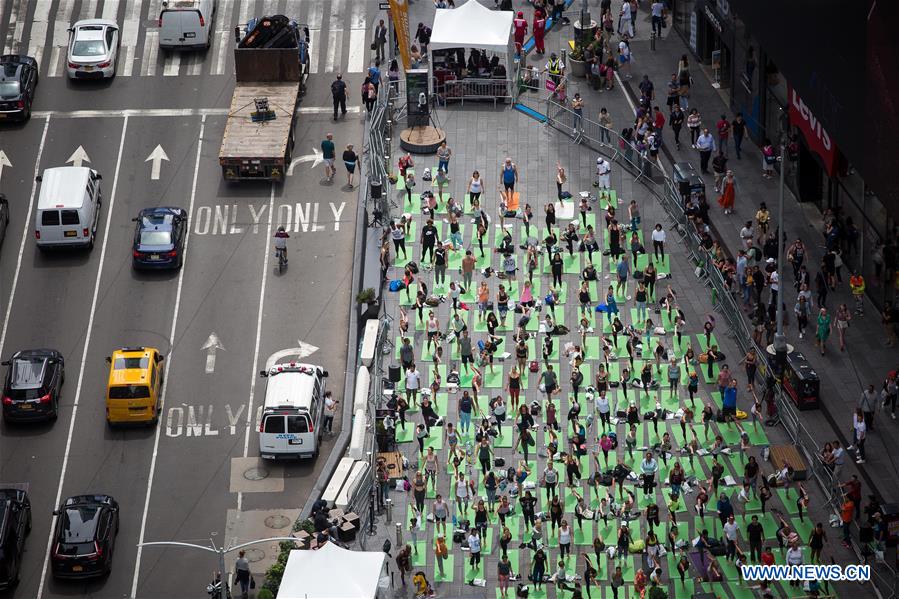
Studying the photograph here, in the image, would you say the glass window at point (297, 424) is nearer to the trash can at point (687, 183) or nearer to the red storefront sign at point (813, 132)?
the trash can at point (687, 183)

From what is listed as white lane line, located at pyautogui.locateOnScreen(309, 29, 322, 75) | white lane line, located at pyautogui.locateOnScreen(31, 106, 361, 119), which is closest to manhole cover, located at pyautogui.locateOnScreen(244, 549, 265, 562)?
white lane line, located at pyautogui.locateOnScreen(31, 106, 361, 119)

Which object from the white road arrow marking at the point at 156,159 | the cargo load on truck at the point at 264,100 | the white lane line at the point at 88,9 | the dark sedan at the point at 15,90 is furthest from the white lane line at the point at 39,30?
the cargo load on truck at the point at 264,100

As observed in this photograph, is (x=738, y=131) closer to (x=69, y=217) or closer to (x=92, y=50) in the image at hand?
(x=69, y=217)

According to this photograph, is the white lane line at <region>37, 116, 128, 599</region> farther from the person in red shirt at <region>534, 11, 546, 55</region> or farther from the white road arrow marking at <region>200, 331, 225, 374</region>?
the person in red shirt at <region>534, 11, 546, 55</region>

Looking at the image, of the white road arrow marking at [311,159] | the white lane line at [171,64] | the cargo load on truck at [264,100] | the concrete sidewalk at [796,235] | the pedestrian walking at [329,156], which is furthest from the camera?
the white lane line at [171,64]

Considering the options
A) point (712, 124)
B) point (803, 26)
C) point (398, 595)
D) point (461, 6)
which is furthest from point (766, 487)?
point (461, 6)

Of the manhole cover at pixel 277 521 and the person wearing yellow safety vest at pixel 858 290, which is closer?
the manhole cover at pixel 277 521
